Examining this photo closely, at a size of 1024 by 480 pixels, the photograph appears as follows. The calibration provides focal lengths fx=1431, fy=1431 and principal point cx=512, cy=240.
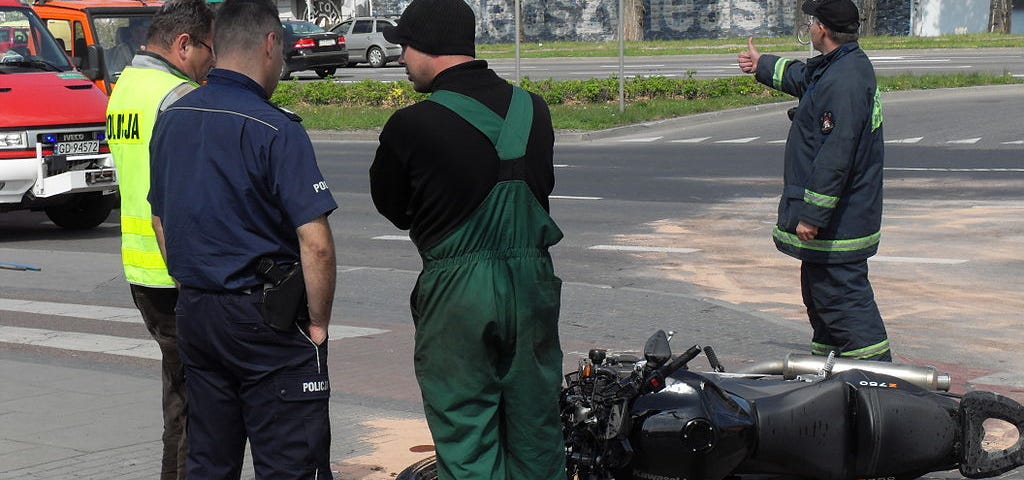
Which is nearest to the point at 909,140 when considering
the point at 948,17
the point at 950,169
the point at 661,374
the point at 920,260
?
the point at 950,169

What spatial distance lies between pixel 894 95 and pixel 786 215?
20.9 meters

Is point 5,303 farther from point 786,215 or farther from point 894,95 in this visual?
point 894,95

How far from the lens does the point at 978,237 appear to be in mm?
12227

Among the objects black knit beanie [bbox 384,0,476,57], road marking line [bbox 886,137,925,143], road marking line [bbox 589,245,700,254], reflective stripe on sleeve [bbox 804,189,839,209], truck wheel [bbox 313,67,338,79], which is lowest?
road marking line [bbox 589,245,700,254]

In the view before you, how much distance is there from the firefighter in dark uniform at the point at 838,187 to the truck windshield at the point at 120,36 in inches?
515

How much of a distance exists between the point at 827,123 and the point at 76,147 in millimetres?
8978

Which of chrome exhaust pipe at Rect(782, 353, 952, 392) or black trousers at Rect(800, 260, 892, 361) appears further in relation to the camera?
black trousers at Rect(800, 260, 892, 361)

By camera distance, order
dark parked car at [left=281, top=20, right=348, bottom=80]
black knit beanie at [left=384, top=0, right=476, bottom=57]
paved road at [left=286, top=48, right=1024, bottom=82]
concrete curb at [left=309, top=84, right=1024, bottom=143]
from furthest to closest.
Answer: dark parked car at [left=281, top=20, right=348, bottom=80] → paved road at [left=286, top=48, right=1024, bottom=82] → concrete curb at [left=309, top=84, right=1024, bottom=143] → black knit beanie at [left=384, top=0, right=476, bottom=57]

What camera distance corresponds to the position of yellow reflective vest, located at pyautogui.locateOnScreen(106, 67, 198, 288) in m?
5.35

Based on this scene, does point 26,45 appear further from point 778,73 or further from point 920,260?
point 778,73

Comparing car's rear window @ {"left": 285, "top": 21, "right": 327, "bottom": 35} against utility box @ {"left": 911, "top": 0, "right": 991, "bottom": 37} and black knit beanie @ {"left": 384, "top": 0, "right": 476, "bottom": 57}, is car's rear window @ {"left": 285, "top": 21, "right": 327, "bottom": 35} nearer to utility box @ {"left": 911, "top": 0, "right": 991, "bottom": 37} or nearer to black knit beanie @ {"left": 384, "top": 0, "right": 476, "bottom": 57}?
utility box @ {"left": 911, "top": 0, "right": 991, "bottom": 37}

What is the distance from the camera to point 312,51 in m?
38.8

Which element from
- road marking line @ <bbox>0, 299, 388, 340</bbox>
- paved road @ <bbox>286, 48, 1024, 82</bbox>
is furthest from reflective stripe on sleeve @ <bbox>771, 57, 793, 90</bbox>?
paved road @ <bbox>286, 48, 1024, 82</bbox>

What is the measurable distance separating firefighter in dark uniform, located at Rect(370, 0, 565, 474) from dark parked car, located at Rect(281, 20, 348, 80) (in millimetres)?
34414
